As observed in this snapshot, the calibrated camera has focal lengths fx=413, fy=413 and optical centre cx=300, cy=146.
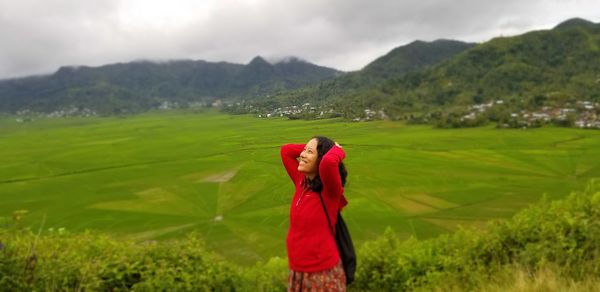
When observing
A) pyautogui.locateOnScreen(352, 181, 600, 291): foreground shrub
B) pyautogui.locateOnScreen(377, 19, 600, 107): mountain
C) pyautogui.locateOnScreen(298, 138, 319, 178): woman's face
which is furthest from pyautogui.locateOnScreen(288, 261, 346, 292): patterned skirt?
pyautogui.locateOnScreen(377, 19, 600, 107): mountain

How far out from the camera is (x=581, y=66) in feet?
368

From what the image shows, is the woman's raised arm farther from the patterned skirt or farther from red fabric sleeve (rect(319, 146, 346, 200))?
the patterned skirt

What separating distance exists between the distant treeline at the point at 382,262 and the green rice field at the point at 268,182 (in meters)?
4.29

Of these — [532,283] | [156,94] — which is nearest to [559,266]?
[532,283]

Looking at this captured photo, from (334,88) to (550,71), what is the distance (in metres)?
113

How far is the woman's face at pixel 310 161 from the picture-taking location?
159 inches

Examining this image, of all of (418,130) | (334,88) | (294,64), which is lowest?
(418,130)

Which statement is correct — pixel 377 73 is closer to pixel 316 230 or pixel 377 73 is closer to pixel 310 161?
pixel 310 161

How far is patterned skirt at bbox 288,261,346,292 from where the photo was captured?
3.95 m

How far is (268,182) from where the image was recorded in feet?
63.6

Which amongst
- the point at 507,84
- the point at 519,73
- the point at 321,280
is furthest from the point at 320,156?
the point at 519,73

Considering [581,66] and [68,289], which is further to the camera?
[581,66]

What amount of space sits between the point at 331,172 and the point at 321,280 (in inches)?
41.8

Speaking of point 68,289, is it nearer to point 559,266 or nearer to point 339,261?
point 339,261
